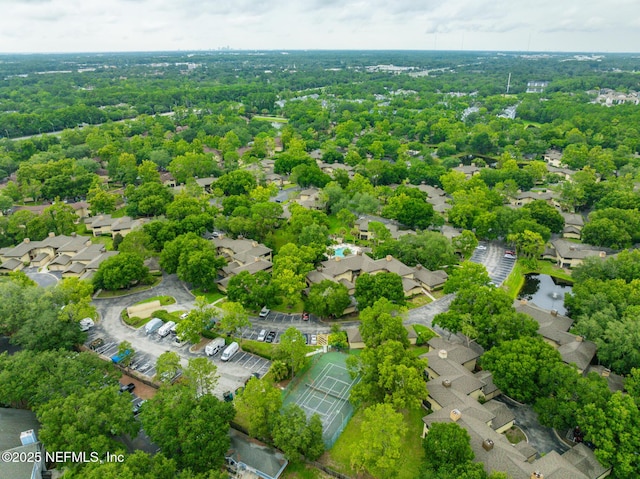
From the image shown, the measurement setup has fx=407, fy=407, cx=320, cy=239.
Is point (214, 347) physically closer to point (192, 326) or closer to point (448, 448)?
point (192, 326)

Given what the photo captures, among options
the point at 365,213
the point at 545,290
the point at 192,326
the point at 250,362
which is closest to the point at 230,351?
the point at 250,362

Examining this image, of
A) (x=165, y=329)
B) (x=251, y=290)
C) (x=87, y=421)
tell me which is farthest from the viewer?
(x=251, y=290)

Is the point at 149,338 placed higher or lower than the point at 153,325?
lower

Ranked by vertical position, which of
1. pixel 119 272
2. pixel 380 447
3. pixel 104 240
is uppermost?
pixel 380 447

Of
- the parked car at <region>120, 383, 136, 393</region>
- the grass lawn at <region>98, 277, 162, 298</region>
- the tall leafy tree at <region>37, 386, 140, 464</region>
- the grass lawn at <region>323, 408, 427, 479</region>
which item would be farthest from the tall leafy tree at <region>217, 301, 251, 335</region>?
the grass lawn at <region>98, 277, 162, 298</region>

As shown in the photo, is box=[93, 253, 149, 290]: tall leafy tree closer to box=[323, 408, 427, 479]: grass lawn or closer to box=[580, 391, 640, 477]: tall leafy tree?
box=[323, 408, 427, 479]: grass lawn

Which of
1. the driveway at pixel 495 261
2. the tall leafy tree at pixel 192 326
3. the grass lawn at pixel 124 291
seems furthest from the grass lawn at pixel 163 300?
the driveway at pixel 495 261
